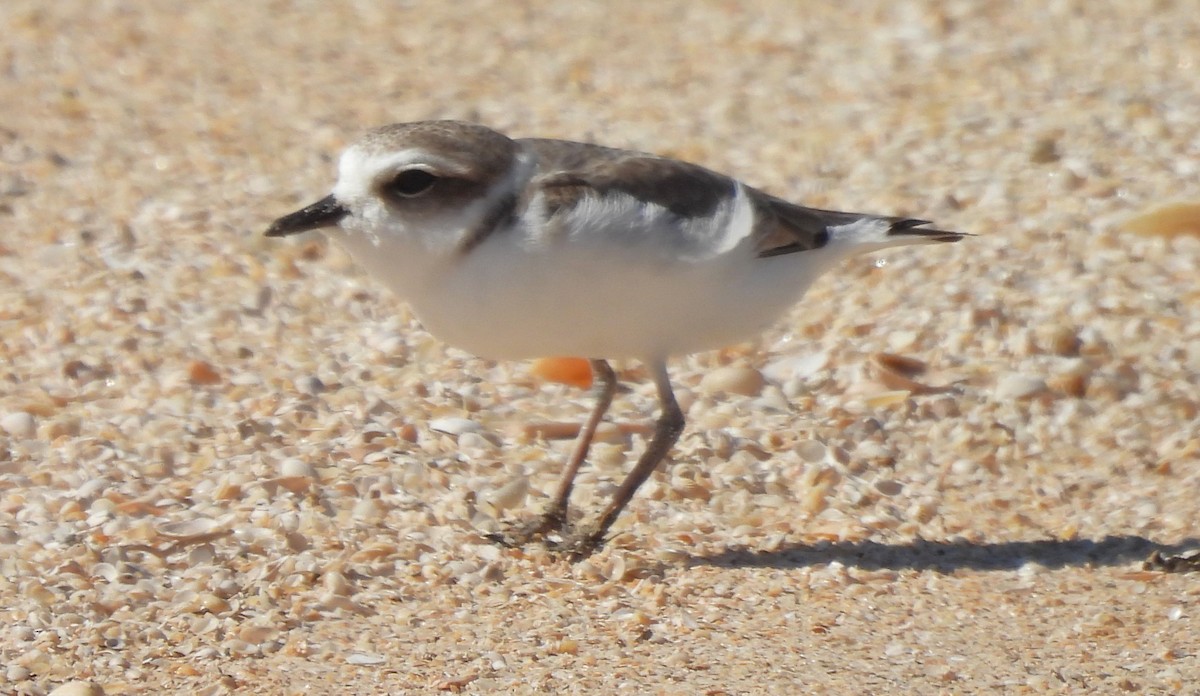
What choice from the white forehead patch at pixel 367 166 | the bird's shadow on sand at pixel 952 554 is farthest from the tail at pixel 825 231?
the white forehead patch at pixel 367 166

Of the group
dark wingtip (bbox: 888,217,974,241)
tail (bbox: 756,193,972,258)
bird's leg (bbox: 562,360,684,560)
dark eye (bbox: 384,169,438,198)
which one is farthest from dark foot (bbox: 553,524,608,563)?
dark wingtip (bbox: 888,217,974,241)

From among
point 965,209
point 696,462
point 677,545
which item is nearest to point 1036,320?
point 965,209

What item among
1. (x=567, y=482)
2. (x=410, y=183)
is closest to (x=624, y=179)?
(x=410, y=183)

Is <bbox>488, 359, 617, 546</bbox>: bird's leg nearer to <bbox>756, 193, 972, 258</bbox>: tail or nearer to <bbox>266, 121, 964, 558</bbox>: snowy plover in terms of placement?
<bbox>266, 121, 964, 558</bbox>: snowy plover

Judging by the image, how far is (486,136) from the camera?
362 cm

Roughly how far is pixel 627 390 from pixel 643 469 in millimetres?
819

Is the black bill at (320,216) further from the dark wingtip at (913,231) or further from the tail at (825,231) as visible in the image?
the dark wingtip at (913,231)

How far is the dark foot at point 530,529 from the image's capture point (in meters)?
3.82

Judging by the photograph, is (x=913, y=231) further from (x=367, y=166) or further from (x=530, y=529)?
(x=367, y=166)

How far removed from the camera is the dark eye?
3463 millimetres

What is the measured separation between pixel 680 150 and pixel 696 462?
2.11 meters

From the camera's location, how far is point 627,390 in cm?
467

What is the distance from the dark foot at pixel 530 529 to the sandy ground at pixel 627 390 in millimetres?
40

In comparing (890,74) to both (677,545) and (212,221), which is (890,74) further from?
(677,545)
